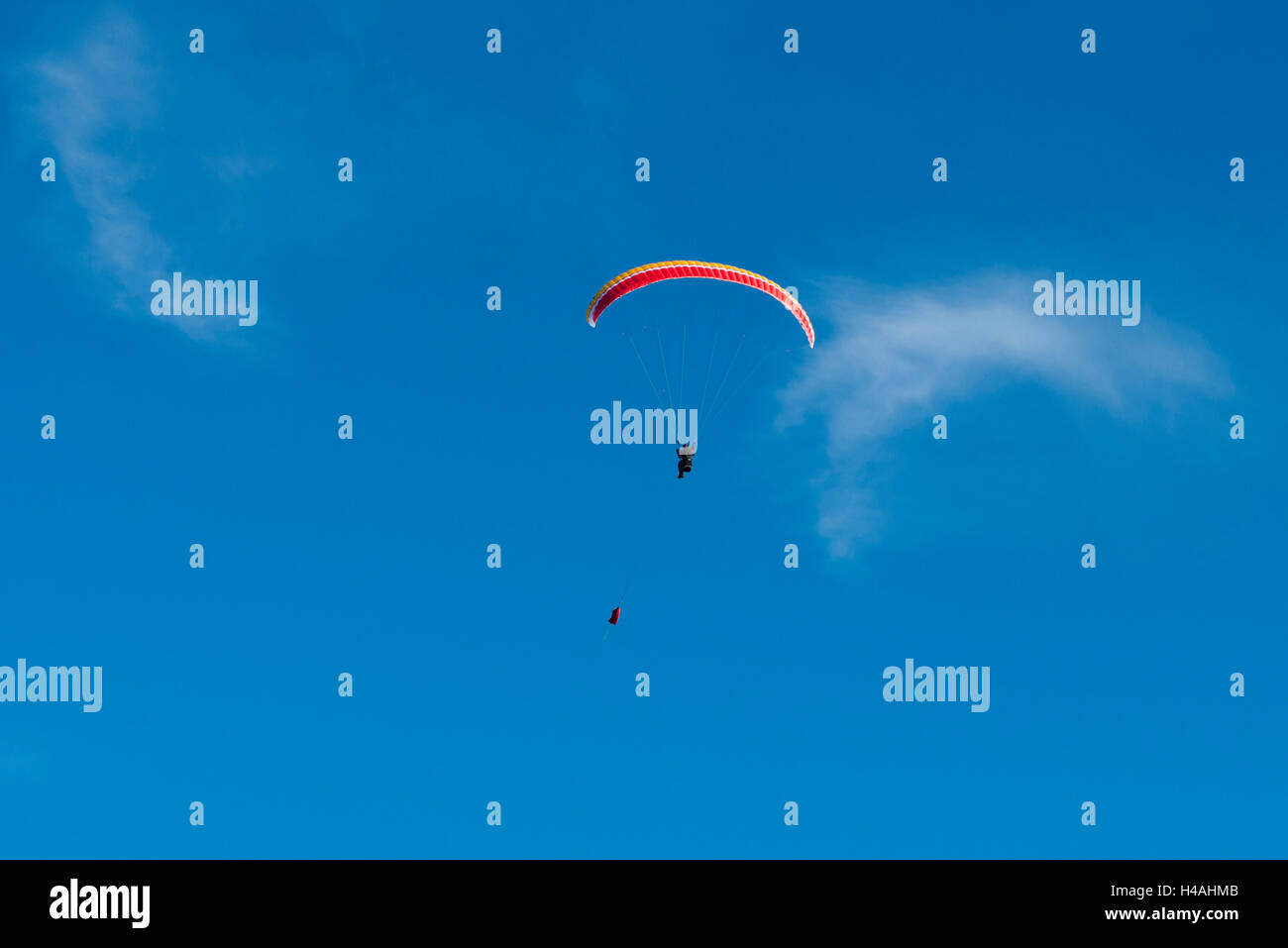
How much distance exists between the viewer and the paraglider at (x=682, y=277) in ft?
192

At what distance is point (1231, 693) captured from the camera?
217 ft

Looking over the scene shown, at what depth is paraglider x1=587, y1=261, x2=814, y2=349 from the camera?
58.5 m

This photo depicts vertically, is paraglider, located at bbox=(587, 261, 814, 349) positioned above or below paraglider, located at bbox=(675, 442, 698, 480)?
above

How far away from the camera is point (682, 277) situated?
193 feet

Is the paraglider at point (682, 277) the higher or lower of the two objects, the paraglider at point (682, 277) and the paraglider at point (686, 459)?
the higher
